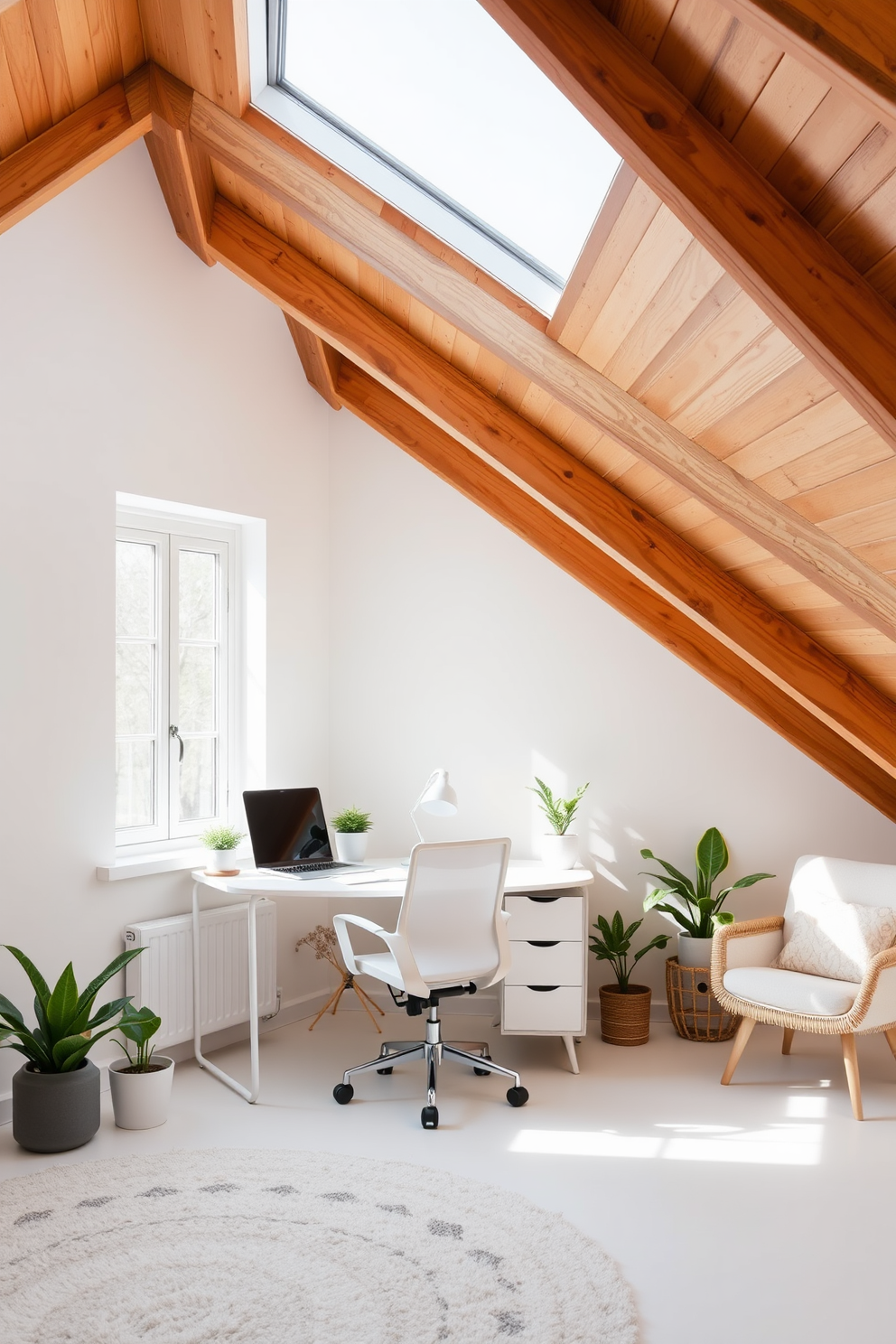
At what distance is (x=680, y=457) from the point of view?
8.57 ft

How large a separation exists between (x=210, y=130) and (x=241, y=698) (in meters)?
2.45

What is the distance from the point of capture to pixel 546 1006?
13.4 ft

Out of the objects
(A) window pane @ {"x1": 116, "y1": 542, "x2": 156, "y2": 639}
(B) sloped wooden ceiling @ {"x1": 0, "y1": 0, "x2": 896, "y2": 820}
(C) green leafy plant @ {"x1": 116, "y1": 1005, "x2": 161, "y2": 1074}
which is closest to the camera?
(B) sloped wooden ceiling @ {"x1": 0, "y1": 0, "x2": 896, "y2": 820}

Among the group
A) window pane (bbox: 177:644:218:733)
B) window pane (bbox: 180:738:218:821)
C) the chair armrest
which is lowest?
the chair armrest

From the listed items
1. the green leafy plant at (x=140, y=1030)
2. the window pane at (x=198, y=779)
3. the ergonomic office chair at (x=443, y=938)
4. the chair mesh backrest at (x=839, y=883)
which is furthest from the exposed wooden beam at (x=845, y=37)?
the window pane at (x=198, y=779)

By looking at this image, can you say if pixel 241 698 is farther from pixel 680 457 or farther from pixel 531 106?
pixel 531 106

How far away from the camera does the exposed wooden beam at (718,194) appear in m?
1.69

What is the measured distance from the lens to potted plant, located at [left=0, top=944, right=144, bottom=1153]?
126 inches

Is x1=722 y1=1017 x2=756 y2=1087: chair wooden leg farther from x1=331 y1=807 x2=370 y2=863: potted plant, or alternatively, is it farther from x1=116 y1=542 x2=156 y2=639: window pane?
x1=116 y1=542 x2=156 y2=639: window pane

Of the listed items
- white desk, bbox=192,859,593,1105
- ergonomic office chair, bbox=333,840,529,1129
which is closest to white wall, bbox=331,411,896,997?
white desk, bbox=192,859,593,1105

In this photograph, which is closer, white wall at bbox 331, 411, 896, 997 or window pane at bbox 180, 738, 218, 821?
window pane at bbox 180, 738, 218, 821

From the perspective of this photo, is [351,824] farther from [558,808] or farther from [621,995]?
[621,995]

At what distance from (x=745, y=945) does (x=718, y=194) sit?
3.07m

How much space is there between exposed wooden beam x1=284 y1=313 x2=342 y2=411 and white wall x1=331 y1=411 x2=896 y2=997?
9.7 inches
